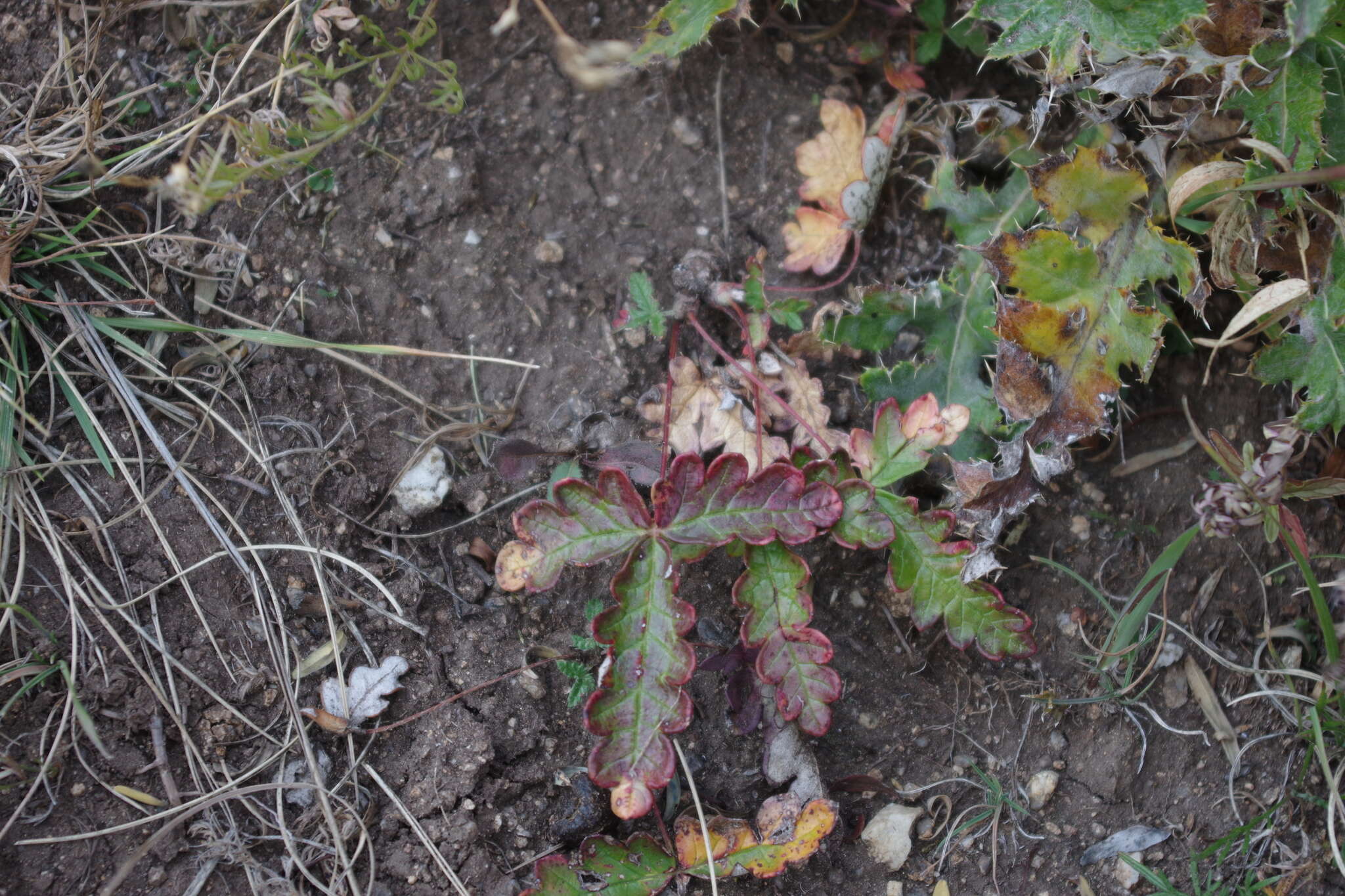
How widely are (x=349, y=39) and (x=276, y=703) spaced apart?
5.06 ft

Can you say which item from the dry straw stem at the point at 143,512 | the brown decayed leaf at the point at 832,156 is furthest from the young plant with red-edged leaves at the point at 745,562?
the brown decayed leaf at the point at 832,156

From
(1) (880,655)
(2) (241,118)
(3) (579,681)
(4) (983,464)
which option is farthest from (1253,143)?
(2) (241,118)

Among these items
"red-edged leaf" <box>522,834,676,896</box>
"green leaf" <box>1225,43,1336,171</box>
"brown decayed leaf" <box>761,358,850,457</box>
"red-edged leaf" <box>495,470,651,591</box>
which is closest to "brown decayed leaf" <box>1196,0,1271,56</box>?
"green leaf" <box>1225,43,1336,171</box>

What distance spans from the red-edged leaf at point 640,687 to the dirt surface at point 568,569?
224mm

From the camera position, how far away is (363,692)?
1.89 m

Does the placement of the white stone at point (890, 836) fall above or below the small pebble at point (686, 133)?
below

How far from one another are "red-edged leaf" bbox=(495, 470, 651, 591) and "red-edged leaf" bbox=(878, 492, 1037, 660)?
56cm

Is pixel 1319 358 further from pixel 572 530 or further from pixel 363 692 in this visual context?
pixel 363 692

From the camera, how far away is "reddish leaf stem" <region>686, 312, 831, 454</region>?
207 cm

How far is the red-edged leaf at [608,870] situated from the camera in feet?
5.85

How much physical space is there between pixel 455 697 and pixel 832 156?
157 cm

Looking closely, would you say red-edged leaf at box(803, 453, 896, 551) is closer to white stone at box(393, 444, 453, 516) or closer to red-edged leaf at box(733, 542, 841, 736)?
red-edged leaf at box(733, 542, 841, 736)

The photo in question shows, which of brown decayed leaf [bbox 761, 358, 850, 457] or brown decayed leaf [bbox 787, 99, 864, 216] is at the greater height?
brown decayed leaf [bbox 787, 99, 864, 216]

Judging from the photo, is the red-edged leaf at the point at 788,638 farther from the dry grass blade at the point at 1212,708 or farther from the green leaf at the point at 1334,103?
the green leaf at the point at 1334,103
